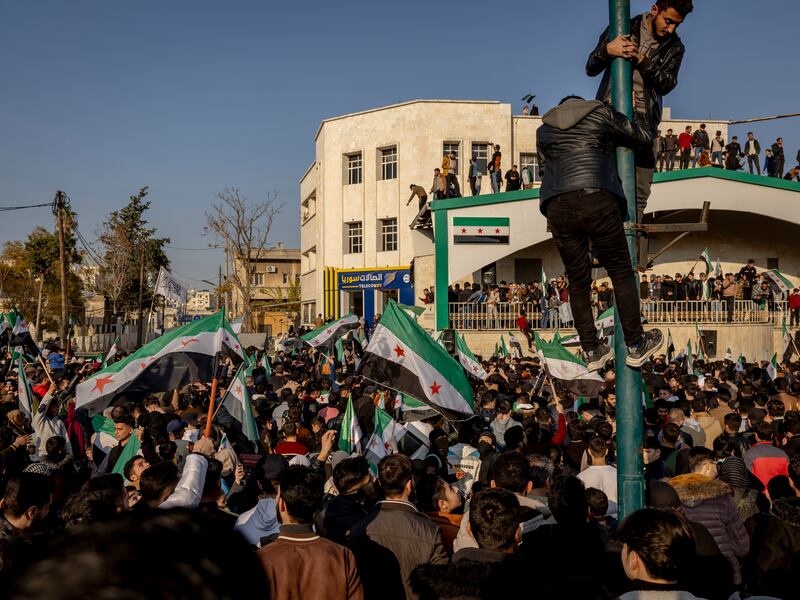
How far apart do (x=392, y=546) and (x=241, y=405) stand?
4866 millimetres

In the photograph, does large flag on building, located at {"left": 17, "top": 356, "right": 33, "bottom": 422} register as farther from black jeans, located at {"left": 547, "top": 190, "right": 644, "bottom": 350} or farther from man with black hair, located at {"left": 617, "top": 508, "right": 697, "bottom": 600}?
man with black hair, located at {"left": 617, "top": 508, "right": 697, "bottom": 600}

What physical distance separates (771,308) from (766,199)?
4.25m

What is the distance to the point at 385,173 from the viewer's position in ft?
135

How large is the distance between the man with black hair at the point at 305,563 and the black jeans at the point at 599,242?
6.22 feet

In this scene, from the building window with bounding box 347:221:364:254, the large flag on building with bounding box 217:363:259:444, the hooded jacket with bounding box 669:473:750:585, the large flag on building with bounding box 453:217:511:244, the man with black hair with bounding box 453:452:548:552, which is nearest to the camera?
the hooded jacket with bounding box 669:473:750:585

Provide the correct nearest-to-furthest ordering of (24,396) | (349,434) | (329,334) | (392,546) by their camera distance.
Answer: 1. (392,546)
2. (349,434)
3. (24,396)
4. (329,334)

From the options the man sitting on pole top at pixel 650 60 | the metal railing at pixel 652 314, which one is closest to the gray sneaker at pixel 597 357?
the man sitting on pole top at pixel 650 60

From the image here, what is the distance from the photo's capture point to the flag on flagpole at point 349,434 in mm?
8250

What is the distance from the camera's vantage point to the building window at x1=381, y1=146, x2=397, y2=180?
134ft

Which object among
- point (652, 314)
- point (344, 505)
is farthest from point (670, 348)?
point (344, 505)

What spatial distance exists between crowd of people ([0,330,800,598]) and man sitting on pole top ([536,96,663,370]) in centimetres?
117

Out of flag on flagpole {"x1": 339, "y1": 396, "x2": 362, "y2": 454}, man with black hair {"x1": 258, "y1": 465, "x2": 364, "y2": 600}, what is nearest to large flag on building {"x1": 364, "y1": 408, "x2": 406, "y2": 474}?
flag on flagpole {"x1": 339, "y1": 396, "x2": 362, "y2": 454}

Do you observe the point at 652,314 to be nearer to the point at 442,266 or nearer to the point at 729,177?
the point at 729,177

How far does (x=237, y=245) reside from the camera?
50625mm
